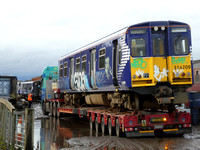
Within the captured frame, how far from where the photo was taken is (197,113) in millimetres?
17312

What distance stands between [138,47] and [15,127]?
5.23 meters

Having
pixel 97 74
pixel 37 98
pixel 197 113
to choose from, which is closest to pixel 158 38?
pixel 97 74

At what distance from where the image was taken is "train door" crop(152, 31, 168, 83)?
43.0ft

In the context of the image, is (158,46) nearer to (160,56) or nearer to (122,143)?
(160,56)

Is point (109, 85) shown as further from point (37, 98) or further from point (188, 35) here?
point (37, 98)

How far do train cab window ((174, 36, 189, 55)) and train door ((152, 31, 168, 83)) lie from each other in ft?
1.24

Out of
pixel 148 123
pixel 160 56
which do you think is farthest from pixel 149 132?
pixel 160 56

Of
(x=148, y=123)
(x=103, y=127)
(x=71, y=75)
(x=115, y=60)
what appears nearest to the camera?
(x=148, y=123)

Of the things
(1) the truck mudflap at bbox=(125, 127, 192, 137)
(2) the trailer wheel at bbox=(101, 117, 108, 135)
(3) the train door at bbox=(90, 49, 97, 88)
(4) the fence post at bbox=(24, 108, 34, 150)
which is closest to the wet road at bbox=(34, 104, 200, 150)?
(1) the truck mudflap at bbox=(125, 127, 192, 137)

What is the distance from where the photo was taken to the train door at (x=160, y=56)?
1312cm

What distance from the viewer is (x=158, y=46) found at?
13.5m

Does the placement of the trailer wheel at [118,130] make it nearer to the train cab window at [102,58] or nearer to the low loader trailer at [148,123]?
the low loader trailer at [148,123]

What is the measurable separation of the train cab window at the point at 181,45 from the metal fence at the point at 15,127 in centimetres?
609

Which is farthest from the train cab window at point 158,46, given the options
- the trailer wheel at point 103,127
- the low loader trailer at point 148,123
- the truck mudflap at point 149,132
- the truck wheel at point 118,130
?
the trailer wheel at point 103,127
